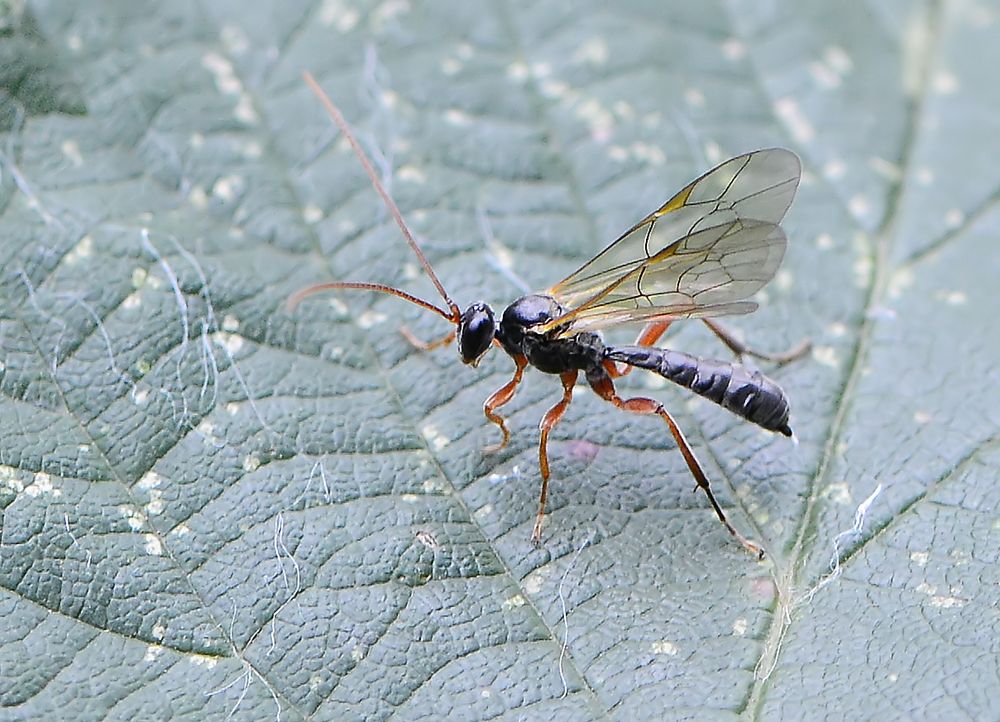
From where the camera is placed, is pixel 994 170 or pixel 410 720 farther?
pixel 994 170

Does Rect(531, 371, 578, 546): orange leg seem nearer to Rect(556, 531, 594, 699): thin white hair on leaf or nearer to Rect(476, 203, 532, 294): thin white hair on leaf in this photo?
Rect(556, 531, 594, 699): thin white hair on leaf

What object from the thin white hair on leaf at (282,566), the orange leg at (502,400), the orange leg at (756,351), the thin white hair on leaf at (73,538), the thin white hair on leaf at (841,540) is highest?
the thin white hair on leaf at (73,538)

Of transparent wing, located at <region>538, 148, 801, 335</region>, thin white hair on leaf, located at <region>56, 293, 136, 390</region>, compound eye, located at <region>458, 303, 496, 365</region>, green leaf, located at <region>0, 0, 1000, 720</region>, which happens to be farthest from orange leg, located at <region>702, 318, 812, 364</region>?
thin white hair on leaf, located at <region>56, 293, 136, 390</region>

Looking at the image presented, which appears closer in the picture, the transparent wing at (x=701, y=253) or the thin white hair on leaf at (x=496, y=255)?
the transparent wing at (x=701, y=253)

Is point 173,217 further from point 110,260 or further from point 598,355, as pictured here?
point 598,355

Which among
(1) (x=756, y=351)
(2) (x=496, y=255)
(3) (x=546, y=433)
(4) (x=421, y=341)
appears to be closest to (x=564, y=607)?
(3) (x=546, y=433)

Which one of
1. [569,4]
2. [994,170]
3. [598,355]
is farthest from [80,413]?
[994,170]

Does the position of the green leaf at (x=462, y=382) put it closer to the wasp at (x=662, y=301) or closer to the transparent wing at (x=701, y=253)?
the wasp at (x=662, y=301)

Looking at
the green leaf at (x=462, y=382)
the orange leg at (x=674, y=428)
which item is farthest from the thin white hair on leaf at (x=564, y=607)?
the orange leg at (x=674, y=428)
